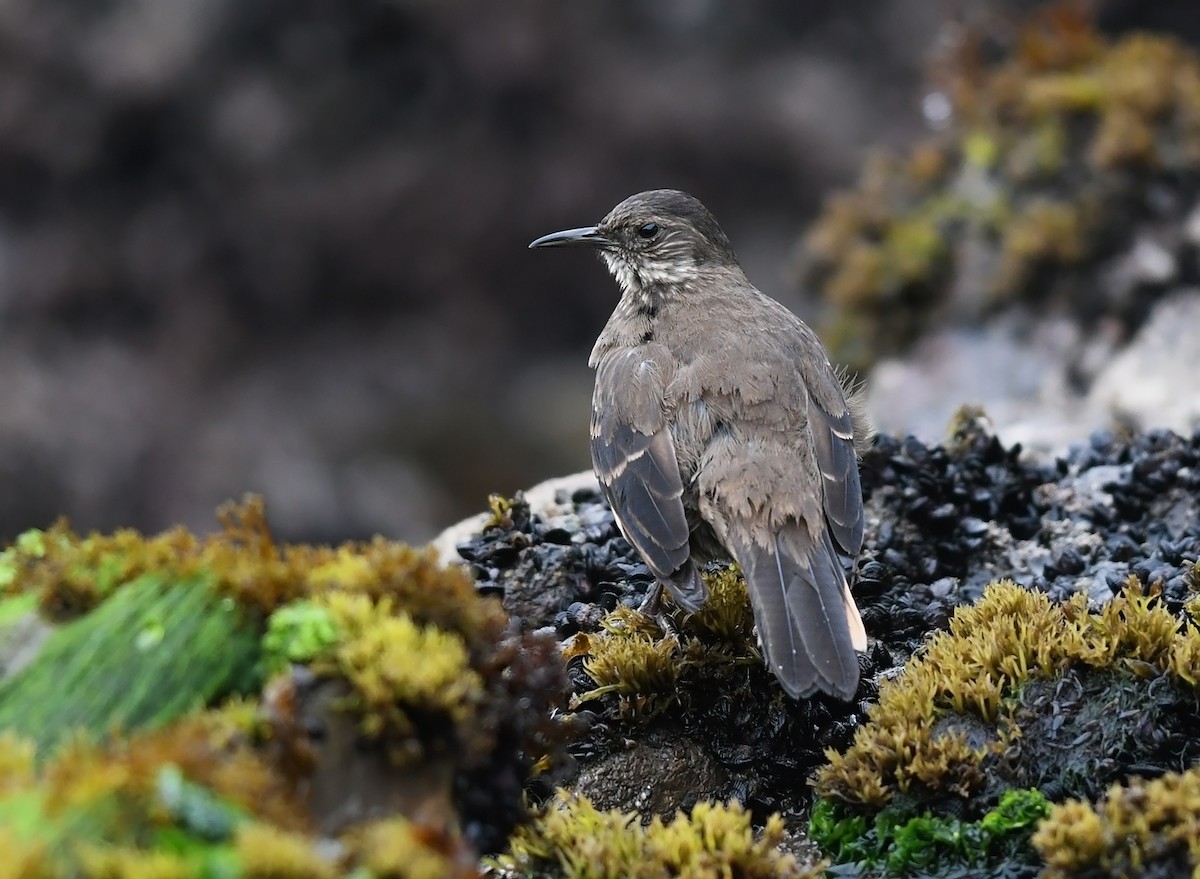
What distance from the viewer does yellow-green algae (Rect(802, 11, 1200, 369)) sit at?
33.4ft

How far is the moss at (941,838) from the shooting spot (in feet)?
14.3

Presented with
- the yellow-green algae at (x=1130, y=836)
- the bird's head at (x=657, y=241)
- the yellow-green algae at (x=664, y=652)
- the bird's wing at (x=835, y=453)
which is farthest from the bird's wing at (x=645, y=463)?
the yellow-green algae at (x=1130, y=836)

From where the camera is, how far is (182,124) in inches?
553

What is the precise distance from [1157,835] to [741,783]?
1.73 meters

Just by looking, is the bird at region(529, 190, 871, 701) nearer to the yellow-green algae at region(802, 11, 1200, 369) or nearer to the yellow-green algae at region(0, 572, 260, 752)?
the yellow-green algae at region(0, 572, 260, 752)

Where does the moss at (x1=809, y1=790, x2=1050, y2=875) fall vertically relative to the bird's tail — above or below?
below

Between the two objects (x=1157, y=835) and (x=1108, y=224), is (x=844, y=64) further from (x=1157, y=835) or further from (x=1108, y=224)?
(x=1157, y=835)

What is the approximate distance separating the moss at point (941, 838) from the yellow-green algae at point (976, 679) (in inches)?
3.4

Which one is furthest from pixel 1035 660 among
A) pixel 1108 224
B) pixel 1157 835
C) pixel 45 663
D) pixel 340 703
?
pixel 1108 224

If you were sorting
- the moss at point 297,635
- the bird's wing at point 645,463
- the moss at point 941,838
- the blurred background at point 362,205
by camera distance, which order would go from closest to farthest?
the moss at point 297,635 < the moss at point 941,838 < the bird's wing at point 645,463 < the blurred background at point 362,205

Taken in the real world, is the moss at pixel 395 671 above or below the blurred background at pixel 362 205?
below

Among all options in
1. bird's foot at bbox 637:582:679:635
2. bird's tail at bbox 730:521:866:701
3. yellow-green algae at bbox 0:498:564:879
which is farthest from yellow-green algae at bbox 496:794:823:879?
bird's foot at bbox 637:582:679:635

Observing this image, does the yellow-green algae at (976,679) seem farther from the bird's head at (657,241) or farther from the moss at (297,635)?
the bird's head at (657,241)

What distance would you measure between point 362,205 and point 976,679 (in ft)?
36.7
